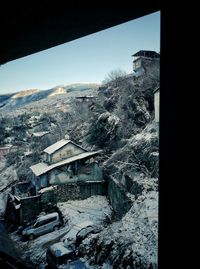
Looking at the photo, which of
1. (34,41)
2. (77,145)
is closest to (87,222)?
(77,145)

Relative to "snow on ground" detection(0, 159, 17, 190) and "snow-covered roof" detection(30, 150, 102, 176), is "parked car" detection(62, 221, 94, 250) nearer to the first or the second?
"snow-covered roof" detection(30, 150, 102, 176)

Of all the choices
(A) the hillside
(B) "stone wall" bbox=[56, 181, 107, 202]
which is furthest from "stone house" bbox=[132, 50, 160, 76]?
(B) "stone wall" bbox=[56, 181, 107, 202]

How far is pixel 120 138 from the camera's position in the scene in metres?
7.93

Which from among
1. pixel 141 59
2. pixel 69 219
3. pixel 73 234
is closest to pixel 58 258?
pixel 73 234

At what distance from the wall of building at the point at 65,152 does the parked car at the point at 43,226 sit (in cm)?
181

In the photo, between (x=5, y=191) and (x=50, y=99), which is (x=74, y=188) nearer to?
(x=5, y=191)

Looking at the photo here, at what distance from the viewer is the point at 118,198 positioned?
6980mm

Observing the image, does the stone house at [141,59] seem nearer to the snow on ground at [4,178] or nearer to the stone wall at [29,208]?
the stone wall at [29,208]

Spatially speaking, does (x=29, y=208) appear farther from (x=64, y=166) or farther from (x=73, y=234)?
(x=73, y=234)

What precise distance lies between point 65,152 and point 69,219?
7.26 ft

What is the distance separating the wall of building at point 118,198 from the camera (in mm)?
6520

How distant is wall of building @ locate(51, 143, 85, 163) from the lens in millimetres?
7057

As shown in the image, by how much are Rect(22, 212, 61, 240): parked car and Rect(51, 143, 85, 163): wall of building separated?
1.81 metres
